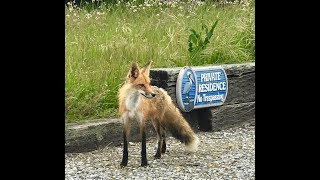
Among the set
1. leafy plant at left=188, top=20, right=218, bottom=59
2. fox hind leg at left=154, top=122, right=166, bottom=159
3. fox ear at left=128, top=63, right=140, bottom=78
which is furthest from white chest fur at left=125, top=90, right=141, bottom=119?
leafy plant at left=188, top=20, right=218, bottom=59

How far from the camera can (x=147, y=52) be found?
540 cm

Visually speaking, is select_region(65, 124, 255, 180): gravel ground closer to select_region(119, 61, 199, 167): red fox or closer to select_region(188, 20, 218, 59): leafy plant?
select_region(119, 61, 199, 167): red fox

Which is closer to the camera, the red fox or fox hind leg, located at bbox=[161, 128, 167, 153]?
the red fox

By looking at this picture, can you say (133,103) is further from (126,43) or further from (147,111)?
(126,43)

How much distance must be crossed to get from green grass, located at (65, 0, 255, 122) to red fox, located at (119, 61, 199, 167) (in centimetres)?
46

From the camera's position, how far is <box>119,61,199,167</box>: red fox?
4.27 metres

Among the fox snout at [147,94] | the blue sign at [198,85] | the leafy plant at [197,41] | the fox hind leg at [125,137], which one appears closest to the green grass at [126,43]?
the leafy plant at [197,41]

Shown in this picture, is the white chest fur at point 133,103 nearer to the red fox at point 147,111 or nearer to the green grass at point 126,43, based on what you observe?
the red fox at point 147,111

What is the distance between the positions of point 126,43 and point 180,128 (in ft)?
2.52
